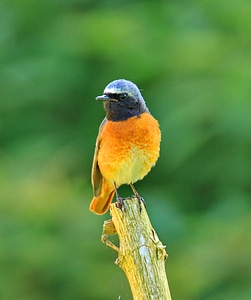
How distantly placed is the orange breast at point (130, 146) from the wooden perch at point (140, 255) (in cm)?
138

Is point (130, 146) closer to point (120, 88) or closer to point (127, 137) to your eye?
point (127, 137)

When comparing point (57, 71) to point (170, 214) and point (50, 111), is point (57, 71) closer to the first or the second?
point (50, 111)

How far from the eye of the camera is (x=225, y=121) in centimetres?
784

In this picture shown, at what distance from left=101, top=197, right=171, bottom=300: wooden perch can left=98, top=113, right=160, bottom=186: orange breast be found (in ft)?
4.51

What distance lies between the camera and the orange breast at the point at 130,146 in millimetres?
5562

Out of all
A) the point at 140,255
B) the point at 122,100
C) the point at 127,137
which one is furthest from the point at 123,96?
the point at 140,255

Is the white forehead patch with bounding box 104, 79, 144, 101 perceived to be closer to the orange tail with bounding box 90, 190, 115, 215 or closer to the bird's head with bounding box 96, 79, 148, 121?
the bird's head with bounding box 96, 79, 148, 121

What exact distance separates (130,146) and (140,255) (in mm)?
1802

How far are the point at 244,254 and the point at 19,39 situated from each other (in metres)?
3.63

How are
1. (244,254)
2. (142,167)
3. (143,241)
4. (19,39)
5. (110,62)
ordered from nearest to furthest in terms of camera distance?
(143,241)
(142,167)
(244,254)
(110,62)
(19,39)

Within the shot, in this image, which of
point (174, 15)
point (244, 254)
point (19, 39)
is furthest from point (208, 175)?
point (19, 39)

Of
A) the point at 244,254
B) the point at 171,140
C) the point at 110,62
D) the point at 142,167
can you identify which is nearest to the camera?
the point at 142,167

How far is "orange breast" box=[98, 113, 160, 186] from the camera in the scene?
18.2 ft

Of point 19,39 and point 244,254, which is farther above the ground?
point 19,39
